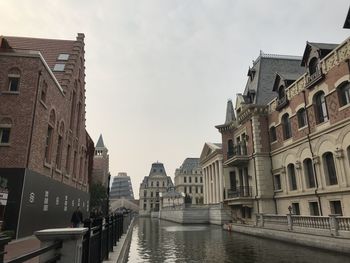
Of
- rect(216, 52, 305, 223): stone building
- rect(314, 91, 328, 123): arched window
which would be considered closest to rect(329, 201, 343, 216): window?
rect(314, 91, 328, 123): arched window

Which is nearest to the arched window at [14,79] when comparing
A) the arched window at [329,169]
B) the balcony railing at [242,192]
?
the arched window at [329,169]

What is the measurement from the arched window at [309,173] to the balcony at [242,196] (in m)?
7.69

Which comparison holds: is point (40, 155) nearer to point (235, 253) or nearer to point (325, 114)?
point (235, 253)

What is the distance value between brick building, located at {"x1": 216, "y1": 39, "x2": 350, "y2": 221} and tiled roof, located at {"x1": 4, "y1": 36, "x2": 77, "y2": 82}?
19.0 metres

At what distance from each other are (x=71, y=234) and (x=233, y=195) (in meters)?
29.0

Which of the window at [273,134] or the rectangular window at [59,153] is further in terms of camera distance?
the window at [273,134]

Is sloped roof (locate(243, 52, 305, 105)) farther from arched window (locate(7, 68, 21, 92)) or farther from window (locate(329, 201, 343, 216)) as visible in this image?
arched window (locate(7, 68, 21, 92))

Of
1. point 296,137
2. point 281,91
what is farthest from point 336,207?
point 281,91

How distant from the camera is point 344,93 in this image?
58.0ft

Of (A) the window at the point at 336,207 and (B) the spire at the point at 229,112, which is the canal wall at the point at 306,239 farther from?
(B) the spire at the point at 229,112

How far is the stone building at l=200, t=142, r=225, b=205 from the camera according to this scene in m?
41.8

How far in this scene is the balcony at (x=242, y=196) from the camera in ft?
93.2

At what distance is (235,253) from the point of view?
13867 mm

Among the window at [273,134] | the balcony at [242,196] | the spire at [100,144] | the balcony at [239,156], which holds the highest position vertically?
the spire at [100,144]
